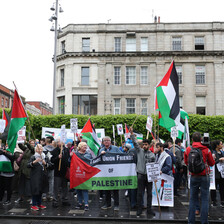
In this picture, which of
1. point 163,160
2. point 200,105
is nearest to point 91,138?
point 163,160

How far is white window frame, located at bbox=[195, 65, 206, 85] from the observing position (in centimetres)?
3025

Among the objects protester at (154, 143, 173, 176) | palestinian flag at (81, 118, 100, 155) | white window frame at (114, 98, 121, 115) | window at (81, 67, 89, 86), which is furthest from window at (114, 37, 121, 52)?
protester at (154, 143, 173, 176)

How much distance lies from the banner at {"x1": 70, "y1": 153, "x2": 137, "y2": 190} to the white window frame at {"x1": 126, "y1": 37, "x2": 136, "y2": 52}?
24636 millimetres

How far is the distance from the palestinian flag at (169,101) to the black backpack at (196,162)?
1875 mm

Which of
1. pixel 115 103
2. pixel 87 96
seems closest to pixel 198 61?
pixel 115 103

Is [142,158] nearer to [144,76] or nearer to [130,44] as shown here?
[144,76]

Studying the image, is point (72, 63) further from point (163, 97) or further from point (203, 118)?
point (163, 97)

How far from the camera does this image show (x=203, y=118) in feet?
82.0

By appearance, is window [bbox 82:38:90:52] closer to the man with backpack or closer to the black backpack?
the man with backpack

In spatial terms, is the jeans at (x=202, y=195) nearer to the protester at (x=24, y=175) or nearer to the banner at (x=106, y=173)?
the banner at (x=106, y=173)

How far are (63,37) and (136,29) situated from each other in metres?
8.99

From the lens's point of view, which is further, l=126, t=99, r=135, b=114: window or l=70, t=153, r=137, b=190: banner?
l=126, t=99, r=135, b=114: window

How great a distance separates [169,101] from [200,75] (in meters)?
23.8

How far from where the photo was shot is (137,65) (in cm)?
3056
